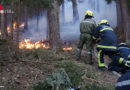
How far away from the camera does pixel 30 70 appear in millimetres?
6289

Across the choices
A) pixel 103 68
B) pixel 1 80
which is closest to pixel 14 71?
pixel 1 80

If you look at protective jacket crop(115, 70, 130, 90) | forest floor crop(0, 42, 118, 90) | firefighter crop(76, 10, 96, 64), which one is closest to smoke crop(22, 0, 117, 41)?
firefighter crop(76, 10, 96, 64)

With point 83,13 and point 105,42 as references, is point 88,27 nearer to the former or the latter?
point 105,42

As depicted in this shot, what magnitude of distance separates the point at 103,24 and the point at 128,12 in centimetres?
486

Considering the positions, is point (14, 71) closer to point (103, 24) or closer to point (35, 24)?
point (103, 24)

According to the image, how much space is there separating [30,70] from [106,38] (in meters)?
2.92

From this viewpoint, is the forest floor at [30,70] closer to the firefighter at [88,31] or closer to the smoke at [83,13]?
the firefighter at [88,31]

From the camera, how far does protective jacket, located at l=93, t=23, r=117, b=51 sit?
769cm

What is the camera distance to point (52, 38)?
9.62 metres

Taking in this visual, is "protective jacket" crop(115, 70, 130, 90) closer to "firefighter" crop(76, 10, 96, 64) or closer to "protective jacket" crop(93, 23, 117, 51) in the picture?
"protective jacket" crop(93, 23, 117, 51)

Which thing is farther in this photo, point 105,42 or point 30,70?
point 105,42

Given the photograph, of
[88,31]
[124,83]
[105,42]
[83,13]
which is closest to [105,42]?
[105,42]

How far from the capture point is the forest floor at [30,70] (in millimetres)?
5509

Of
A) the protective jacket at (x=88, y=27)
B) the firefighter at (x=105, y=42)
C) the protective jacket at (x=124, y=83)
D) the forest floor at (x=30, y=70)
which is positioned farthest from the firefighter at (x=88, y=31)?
the protective jacket at (x=124, y=83)
